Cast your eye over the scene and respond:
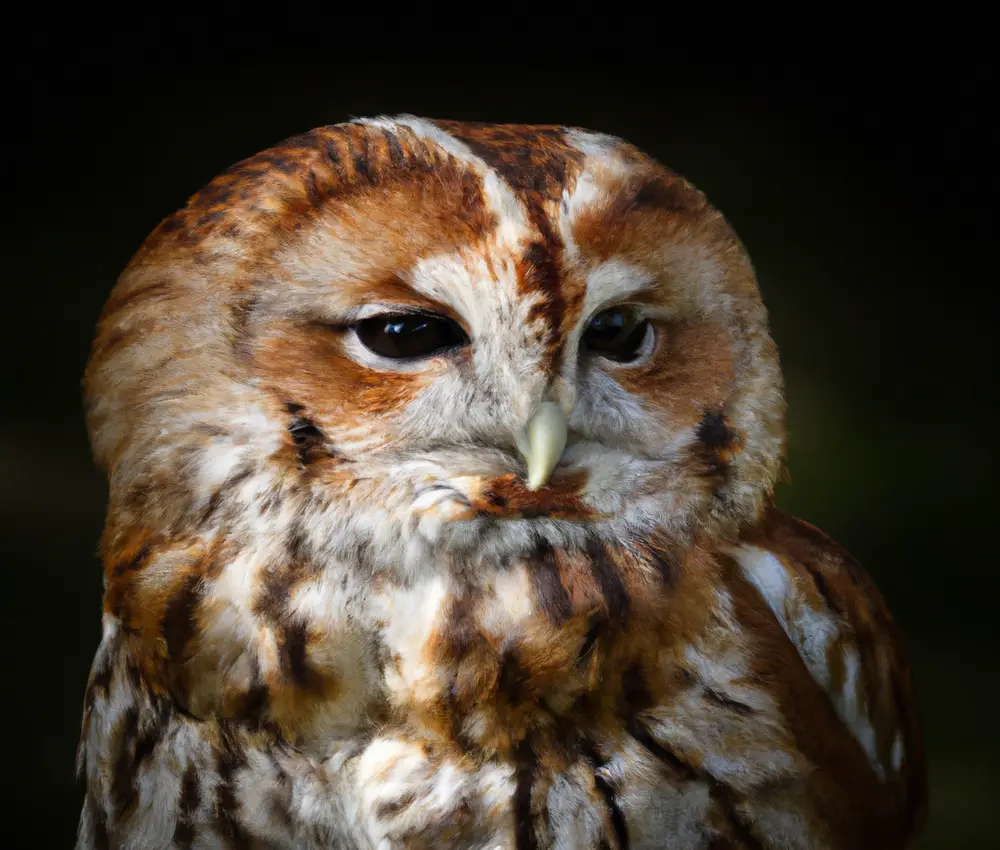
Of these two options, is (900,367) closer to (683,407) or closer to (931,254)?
(931,254)

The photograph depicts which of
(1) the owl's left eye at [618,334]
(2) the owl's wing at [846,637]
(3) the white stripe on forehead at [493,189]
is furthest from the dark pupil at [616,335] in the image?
(2) the owl's wing at [846,637]

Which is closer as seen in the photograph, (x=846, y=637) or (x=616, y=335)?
(x=616, y=335)

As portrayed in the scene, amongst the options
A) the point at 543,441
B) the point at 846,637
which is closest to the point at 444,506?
the point at 543,441

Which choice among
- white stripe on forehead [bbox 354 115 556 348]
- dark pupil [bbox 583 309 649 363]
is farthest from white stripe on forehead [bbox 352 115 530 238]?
dark pupil [bbox 583 309 649 363]

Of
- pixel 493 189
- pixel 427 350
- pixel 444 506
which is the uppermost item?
pixel 493 189

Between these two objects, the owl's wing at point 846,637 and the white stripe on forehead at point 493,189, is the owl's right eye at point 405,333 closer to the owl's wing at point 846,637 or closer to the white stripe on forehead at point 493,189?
the white stripe on forehead at point 493,189

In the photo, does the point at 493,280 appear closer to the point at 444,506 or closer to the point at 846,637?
the point at 444,506

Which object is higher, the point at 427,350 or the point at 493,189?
the point at 493,189
